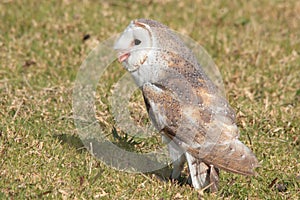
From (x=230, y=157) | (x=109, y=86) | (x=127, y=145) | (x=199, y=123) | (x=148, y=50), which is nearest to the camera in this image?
(x=230, y=157)

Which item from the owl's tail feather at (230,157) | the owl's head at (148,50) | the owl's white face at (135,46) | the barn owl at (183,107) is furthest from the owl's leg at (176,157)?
the owl's white face at (135,46)

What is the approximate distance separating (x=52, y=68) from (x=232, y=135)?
332 centimetres

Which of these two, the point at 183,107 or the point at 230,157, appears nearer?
the point at 230,157

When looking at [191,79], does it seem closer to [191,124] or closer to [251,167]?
[191,124]

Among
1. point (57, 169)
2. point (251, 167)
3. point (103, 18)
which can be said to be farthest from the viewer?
point (103, 18)

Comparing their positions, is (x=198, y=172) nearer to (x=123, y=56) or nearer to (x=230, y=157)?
(x=230, y=157)

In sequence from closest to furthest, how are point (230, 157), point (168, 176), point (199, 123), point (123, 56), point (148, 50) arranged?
point (230, 157)
point (199, 123)
point (148, 50)
point (123, 56)
point (168, 176)

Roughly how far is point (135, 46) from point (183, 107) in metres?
0.64

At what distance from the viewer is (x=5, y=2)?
9562 millimetres

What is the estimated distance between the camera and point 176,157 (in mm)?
5484

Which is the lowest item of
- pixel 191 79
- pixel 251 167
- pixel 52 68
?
pixel 52 68

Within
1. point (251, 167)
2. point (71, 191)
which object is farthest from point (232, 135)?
point (71, 191)

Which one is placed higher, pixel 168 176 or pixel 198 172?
pixel 198 172

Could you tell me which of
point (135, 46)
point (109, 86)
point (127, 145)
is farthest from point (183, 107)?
point (109, 86)
